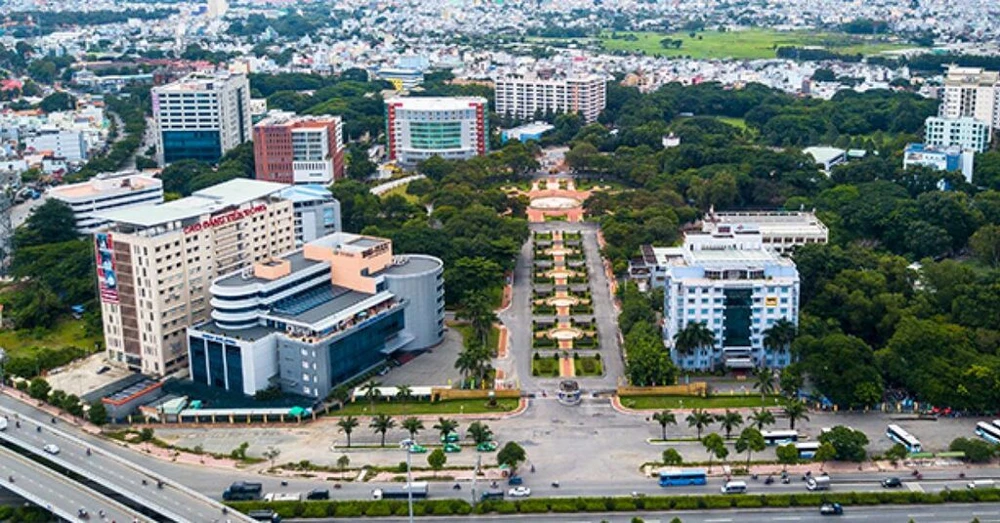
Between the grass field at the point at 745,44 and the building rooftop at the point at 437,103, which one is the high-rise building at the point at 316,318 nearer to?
the building rooftop at the point at 437,103

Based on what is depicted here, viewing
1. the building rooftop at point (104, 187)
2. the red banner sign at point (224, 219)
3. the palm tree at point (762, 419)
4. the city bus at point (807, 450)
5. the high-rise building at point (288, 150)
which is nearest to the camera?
the city bus at point (807, 450)

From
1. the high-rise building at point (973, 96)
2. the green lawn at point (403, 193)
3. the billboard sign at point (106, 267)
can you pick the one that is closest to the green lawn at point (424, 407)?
the billboard sign at point (106, 267)

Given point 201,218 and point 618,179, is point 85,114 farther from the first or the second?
point 201,218

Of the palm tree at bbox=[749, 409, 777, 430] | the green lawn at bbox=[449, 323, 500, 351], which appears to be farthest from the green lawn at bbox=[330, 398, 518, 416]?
the palm tree at bbox=[749, 409, 777, 430]

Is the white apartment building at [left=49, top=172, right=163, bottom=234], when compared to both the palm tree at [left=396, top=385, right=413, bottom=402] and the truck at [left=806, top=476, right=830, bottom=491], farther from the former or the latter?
the truck at [left=806, top=476, right=830, bottom=491]

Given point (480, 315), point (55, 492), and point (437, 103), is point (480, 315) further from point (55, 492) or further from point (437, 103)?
point (437, 103)

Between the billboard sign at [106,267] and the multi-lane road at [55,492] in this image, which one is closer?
the multi-lane road at [55,492]
